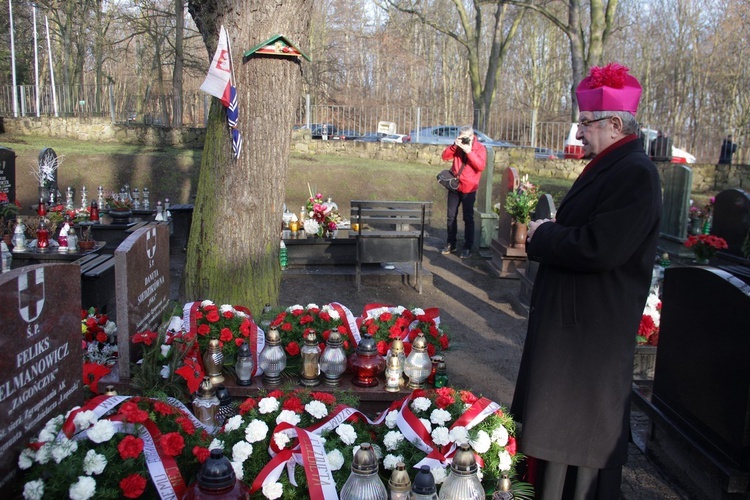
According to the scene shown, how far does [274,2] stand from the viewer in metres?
4.89

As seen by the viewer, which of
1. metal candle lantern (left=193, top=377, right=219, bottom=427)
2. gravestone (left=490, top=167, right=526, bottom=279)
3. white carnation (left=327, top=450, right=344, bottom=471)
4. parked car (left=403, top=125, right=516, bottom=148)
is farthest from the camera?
parked car (left=403, top=125, right=516, bottom=148)

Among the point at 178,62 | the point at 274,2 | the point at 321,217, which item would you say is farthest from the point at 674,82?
the point at 274,2

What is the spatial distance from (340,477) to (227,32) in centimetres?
335

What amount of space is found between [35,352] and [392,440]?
5.04 feet

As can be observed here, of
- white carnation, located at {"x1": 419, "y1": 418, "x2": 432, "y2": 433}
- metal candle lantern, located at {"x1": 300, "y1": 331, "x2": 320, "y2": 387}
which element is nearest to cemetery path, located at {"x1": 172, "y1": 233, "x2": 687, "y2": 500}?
metal candle lantern, located at {"x1": 300, "y1": 331, "x2": 320, "y2": 387}

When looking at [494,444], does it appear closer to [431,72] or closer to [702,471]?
[702,471]

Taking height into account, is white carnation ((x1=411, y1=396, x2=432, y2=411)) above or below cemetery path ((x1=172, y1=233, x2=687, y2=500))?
above

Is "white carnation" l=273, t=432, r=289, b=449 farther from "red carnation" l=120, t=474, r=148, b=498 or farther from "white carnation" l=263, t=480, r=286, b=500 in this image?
"red carnation" l=120, t=474, r=148, b=498

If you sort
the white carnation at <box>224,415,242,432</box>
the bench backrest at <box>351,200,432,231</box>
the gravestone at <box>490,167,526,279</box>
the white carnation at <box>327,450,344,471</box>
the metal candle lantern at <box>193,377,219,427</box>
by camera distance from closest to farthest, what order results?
the white carnation at <box>327,450,344,471</box>, the white carnation at <box>224,415,242,432</box>, the metal candle lantern at <box>193,377,219,427</box>, the bench backrest at <box>351,200,432,231</box>, the gravestone at <box>490,167,526,279</box>

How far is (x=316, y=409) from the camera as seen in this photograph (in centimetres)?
312

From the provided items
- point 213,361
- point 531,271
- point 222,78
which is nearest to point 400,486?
point 213,361

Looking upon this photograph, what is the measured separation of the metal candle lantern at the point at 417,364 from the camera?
12.7 feet

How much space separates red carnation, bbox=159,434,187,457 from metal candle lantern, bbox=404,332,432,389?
4.94 ft

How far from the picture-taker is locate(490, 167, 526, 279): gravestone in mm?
9227
